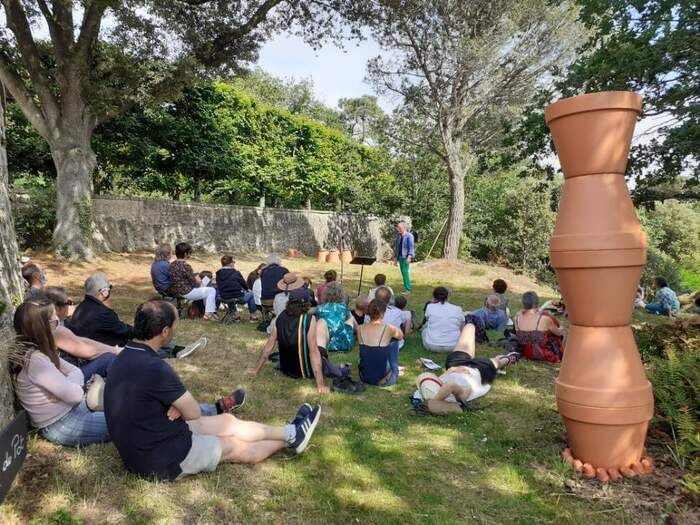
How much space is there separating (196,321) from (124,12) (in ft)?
24.2

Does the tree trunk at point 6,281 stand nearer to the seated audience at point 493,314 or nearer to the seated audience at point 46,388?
the seated audience at point 46,388

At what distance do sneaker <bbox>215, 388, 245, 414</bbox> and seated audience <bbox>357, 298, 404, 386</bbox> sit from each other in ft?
4.90

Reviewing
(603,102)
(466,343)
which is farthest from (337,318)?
(603,102)

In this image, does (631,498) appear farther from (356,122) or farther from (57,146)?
(356,122)

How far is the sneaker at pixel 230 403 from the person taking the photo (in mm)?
3902

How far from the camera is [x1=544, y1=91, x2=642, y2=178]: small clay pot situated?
3201mm

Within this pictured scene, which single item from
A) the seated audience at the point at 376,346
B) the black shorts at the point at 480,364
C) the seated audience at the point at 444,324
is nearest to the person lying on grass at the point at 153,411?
the seated audience at the point at 376,346

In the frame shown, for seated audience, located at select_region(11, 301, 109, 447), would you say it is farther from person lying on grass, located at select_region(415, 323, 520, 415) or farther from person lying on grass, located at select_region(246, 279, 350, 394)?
person lying on grass, located at select_region(415, 323, 520, 415)

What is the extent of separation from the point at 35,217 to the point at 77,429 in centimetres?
1044

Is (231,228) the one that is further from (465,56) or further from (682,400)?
(682,400)

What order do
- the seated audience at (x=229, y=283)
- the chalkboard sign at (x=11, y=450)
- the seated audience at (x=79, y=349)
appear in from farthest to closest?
the seated audience at (x=229, y=283) → the seated audience at (x=79, y=349) → the chalkboard sign at (x=11, y=450)

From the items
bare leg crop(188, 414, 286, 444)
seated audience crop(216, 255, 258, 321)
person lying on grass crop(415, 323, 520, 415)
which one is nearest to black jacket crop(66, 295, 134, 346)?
bare leg crop(188, 414, 286, 444)

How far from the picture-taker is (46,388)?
312cm

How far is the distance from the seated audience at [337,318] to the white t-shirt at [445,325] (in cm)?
109
